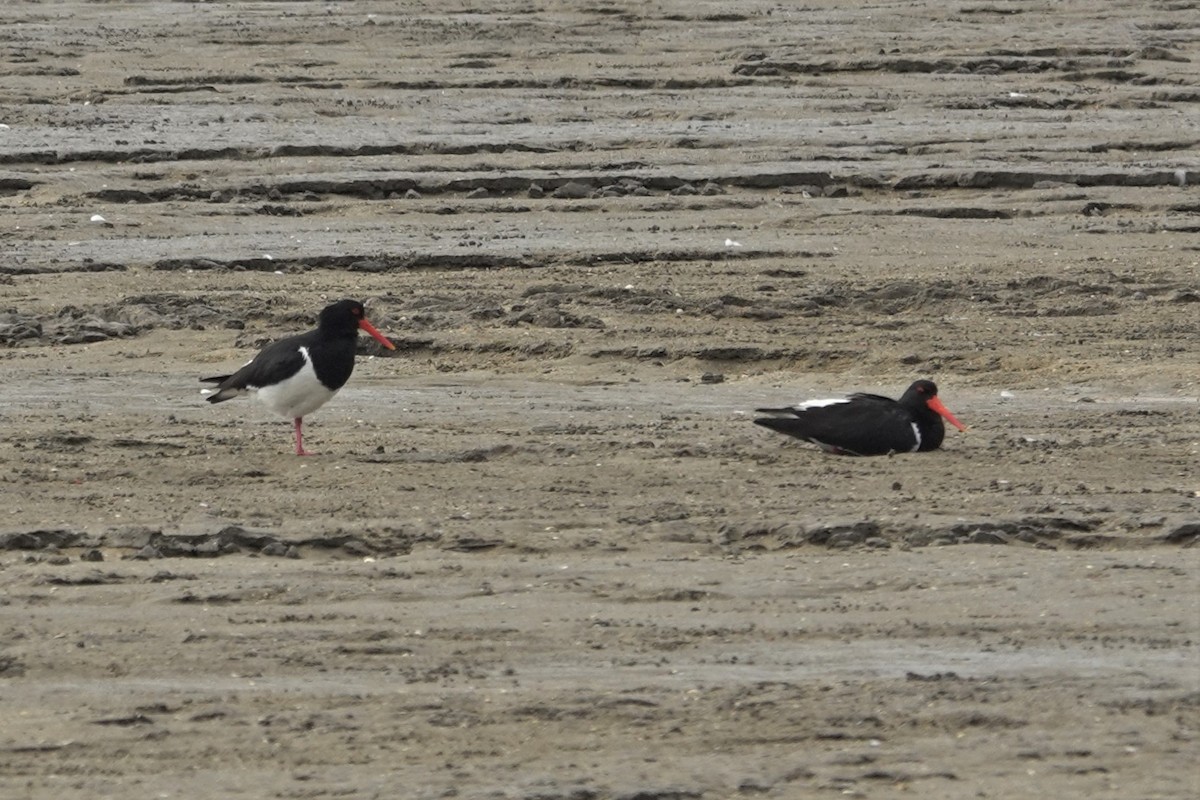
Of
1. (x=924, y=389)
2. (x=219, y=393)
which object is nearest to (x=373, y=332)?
(x=219, y=393)

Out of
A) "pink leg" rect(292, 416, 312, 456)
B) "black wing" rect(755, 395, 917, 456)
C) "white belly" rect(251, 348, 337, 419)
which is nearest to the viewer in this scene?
"black wing" rect(755, 395, 917, 456)

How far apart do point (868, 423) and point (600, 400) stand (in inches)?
67.7

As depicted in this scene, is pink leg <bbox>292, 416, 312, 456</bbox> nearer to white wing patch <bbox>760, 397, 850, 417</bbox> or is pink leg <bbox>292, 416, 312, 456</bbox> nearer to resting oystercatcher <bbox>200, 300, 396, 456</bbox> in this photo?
resting oystercatcher <bbox>200, 300, 396, 456</bbox>

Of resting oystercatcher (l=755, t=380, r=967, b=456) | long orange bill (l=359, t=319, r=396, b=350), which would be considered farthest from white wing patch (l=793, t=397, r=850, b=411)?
long orange bill (l=359, t=319, r=396, b=350)

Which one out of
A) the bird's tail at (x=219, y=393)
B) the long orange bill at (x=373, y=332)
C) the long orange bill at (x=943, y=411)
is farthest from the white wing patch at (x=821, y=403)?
the bird's tail at (x=219, y=393)

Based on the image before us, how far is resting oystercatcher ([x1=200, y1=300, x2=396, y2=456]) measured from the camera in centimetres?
994

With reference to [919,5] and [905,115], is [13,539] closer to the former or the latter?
[905,115]

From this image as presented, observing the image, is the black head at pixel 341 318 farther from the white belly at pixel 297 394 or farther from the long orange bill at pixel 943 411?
the long orange bill at pixel 943 411

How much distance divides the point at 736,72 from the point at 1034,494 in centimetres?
1115

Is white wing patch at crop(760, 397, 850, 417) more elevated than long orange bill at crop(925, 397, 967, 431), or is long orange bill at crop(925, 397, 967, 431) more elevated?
white wing patch at crop(760, 397, 850, 417)

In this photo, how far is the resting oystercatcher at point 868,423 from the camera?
959 cm

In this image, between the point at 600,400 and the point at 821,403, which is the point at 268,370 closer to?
the point at 600,400

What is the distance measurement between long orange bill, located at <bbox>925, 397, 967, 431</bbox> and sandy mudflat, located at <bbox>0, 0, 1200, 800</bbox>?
0.60ft

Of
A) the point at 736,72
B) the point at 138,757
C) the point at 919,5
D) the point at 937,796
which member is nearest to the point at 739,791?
the point at 937,796
